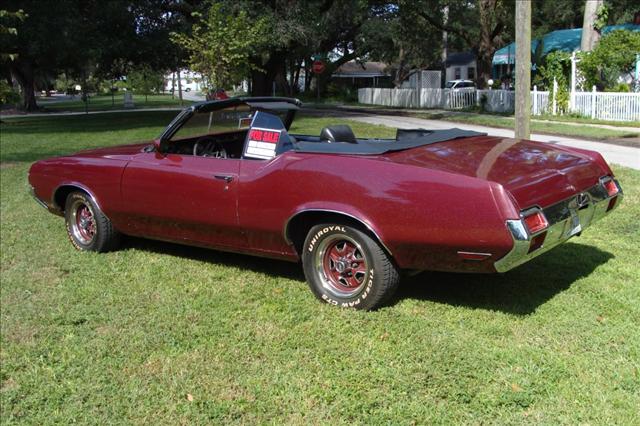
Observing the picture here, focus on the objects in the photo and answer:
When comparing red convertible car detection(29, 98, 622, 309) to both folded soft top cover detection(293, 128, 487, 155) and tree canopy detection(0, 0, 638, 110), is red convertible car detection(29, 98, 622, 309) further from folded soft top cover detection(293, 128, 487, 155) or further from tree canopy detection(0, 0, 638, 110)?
tree canopy detection(0, 0, 638, 110)

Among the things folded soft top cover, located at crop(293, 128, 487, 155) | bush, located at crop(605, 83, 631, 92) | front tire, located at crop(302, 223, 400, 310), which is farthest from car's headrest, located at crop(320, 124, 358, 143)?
bush, located at crop(605, 83, 631, 92)

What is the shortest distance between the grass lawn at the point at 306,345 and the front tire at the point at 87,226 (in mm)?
249

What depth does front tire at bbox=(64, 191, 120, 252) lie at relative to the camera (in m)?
5.81

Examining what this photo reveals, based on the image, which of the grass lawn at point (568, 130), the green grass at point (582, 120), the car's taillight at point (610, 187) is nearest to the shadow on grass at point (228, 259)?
the car's taillight at point (610, 187)

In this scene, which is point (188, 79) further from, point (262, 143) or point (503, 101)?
point (262, 143)

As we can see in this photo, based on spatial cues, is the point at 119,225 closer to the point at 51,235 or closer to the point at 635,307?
the point at 51,235

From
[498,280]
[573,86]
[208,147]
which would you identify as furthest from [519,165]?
[573,86]

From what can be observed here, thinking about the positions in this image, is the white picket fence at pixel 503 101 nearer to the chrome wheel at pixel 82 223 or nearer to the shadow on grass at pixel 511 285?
the shadow on grass at pixel 511 285

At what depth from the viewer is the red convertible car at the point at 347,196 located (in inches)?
146

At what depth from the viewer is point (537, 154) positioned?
4.53 m

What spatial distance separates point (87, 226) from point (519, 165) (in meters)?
4.05

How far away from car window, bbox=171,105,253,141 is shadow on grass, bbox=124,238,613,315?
3.68ft

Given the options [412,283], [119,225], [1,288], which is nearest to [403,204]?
[412,283]

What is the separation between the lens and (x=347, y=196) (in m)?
4.05
